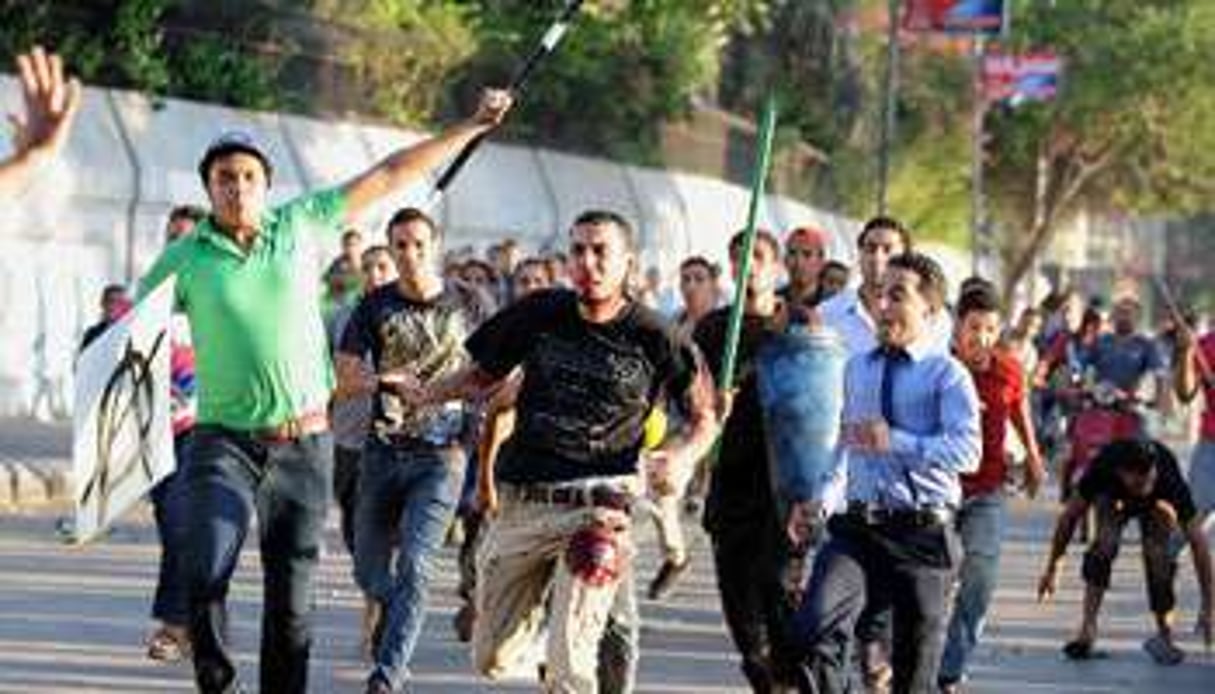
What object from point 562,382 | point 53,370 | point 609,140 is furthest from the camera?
point 609,140

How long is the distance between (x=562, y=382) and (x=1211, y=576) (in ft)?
18.5

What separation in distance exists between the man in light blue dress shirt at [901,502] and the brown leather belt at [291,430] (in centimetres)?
159

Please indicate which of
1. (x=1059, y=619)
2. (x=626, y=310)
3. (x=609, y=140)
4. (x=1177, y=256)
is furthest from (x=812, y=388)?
(x=1177, y=256)

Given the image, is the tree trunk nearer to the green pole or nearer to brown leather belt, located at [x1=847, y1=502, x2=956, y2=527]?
the green pole

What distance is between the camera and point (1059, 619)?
52.0ft

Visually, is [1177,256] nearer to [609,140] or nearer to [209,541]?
[609,140]

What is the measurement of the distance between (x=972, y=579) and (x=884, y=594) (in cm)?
179

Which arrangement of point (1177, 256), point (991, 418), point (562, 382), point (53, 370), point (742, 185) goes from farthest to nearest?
point (1177, 256), point (742, 185), point (53, 370), point (991, 418), point (562, 382)

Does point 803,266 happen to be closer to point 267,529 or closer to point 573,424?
point 573,424

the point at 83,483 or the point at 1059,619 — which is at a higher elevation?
the point at 83,483

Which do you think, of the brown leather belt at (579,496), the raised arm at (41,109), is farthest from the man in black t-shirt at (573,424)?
the raised arm at (41,109)

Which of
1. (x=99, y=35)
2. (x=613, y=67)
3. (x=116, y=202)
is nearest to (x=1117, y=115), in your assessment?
(x=613, y=67)

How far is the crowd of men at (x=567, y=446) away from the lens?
9.19 m

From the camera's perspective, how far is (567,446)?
362 inches
